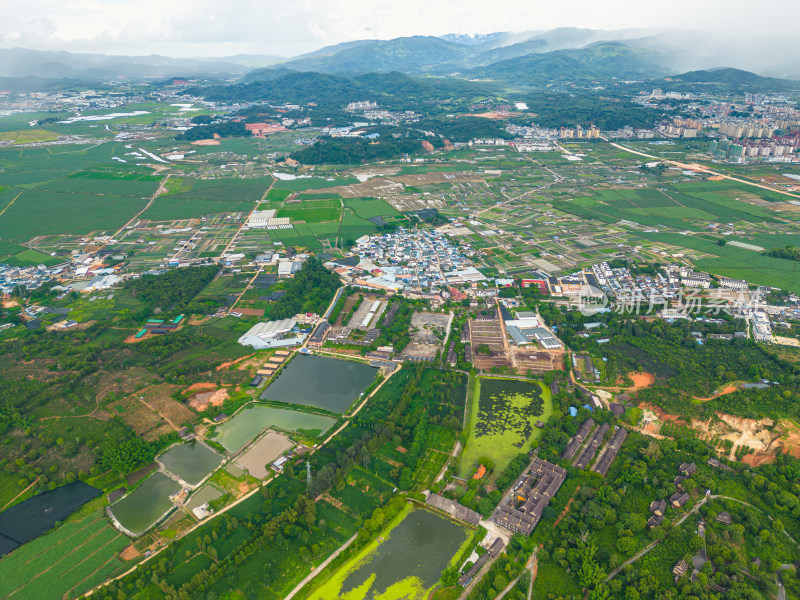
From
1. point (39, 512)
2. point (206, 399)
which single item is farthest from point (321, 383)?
point (39, 512)

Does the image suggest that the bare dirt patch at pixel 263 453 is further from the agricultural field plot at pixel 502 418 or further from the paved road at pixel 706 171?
the paved road at pixel 706 171

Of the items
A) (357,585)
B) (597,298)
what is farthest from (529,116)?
(357,585)

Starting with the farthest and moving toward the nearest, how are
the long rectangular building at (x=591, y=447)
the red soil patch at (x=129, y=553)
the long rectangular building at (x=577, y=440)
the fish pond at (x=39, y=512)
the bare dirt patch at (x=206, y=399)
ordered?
the bare dirt patch at (x=206, y=399) < the long rectangular building at (x=577, y=440) < the long rectangular building at (x=591, y=447) < the fish pond at (x=39, y=512) < the red soil patch at (x=129, y=553)

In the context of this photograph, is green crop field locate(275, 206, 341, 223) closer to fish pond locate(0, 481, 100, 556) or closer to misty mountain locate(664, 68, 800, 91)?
fish pond locate(0, 481, 100, 556)

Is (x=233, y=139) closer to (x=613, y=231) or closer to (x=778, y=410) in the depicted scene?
(x=613, y=231)

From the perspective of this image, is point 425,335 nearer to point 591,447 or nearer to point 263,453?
point 591,447

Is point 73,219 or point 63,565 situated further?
point 73,219

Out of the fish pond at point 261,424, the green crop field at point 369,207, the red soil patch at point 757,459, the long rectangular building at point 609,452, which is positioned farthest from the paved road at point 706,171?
the fish pond at point 261,424
